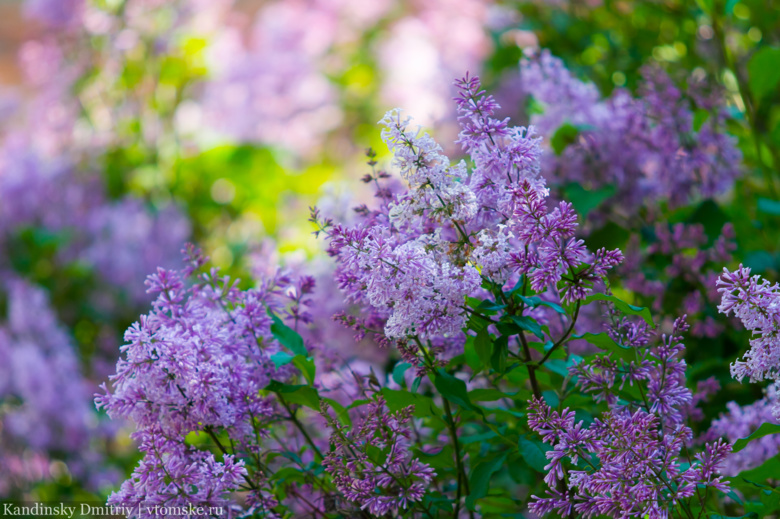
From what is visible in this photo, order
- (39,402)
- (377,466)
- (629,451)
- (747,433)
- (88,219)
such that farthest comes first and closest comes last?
(88,219) < (39,402) < (747,433) < (377,466) < (629,451)

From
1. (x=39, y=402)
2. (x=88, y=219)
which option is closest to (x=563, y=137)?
(x=39, y=402)

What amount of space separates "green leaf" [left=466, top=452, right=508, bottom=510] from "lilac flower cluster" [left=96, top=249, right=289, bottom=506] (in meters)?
0.19

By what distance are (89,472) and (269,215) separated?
33.6 inches

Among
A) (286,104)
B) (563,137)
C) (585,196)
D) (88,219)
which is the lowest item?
(585,196)

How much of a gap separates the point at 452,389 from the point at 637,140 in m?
0.64

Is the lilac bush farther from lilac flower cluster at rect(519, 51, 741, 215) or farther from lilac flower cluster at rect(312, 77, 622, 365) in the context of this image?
lilac flower cluster at rect(519, 51, 741, 215)

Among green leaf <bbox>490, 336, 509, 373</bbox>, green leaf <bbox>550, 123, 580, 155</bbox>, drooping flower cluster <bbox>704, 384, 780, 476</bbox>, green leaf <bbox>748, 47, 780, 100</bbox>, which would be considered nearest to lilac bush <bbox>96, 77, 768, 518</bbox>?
green leaf <bbox>490, 336, 509, 373</bbox>

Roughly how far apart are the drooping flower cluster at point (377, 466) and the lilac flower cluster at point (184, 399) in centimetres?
9

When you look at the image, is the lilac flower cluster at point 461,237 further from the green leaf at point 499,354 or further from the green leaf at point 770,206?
the green leaf at point 770,206

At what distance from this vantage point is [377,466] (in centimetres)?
64

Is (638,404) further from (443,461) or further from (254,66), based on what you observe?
(254,66)

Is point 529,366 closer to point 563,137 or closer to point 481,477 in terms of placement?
point 481,477

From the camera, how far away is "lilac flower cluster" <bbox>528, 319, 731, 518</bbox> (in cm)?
53

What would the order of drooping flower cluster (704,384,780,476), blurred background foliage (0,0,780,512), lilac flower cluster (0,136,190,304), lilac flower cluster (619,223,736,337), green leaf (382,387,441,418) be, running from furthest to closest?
lilac flower cluster (0,136,190,304) < blurred background foliage (0,0,780,512) < lilac flower cluster (619,223,736,337) < drooping flower cluster (704,384,780,476) < green leaf (382,387,441,418)
